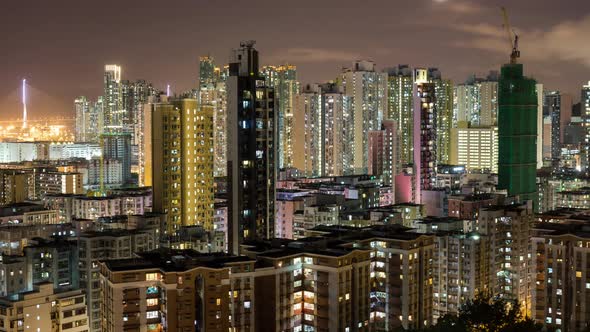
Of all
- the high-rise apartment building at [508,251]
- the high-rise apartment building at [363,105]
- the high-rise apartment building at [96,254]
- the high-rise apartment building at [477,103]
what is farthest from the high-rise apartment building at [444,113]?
the high-rise apartment building at [96,254]

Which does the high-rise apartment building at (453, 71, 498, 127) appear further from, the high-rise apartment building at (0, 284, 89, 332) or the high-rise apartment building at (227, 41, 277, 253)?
the high-rise apartment building at (0, 284, 89, 332)

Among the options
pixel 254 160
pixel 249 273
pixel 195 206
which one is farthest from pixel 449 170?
pixel 249 273

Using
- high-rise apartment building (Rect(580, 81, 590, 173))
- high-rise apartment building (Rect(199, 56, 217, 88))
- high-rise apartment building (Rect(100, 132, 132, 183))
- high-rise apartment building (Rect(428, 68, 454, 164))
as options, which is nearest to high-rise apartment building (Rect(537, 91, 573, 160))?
high-rise apartment building (Rect(580, 81, 590, 173))

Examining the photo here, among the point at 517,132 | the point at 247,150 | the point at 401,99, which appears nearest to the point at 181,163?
the point at 247,150

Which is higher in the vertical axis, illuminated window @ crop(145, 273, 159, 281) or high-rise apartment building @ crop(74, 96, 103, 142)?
high-rise apartment building @ crop(74, 96, 103, 142)

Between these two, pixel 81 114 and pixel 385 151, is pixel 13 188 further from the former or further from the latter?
pixel 81 114

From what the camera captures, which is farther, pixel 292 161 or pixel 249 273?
pixel 292 161

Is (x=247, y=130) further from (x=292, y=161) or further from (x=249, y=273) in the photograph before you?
(x=292, y=161)
